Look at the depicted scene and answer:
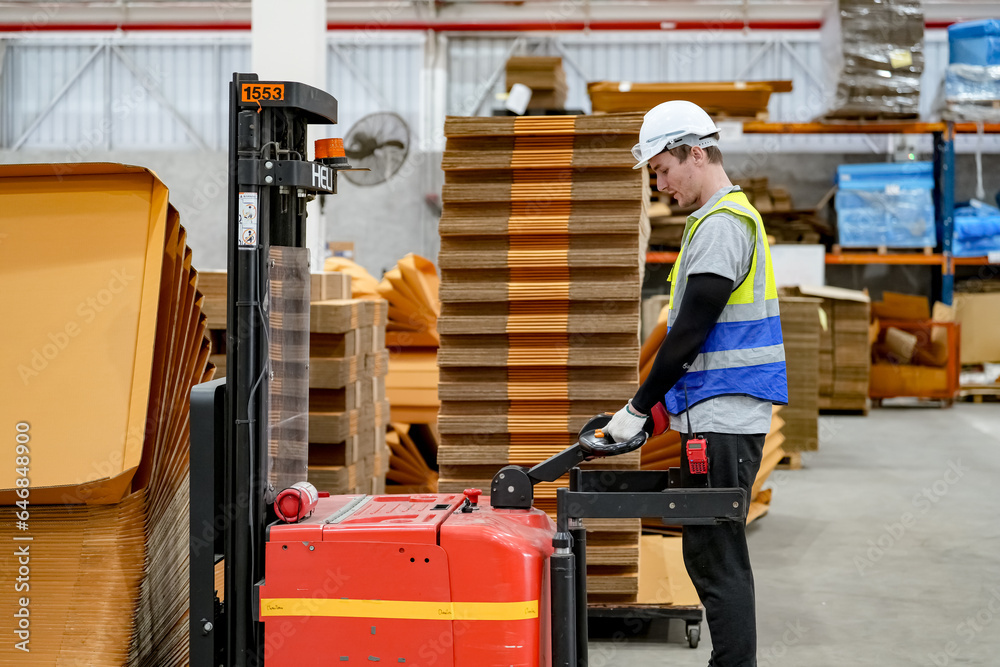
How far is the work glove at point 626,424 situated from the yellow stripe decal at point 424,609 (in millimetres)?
499

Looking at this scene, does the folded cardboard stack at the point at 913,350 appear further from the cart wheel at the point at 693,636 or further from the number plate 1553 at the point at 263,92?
the number plate 1553 at the point at 263,92

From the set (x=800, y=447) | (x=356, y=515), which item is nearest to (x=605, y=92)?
(x=800, y=447)

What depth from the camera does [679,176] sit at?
8.67ft

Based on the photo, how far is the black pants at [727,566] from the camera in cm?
249

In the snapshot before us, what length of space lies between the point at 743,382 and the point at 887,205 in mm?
9910

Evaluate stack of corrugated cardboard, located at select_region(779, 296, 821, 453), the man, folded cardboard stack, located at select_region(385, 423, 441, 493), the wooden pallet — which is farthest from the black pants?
the wooden pallet

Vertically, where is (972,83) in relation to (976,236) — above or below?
above

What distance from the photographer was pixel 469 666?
2279 millimetres

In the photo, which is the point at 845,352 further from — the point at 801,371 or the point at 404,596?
the point at 404,596

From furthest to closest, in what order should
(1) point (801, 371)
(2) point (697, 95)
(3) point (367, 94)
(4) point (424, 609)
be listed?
(3) point (367, 94)
(2) point (697, 95)
(1) point (801, 371)
(4) point (424, 609)

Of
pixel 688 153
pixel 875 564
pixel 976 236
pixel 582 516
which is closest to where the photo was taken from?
pixel 582 516

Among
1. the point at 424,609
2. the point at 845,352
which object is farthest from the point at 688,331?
the point at 845,352

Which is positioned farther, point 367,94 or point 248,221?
point 367,94

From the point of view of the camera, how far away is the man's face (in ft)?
8.61
